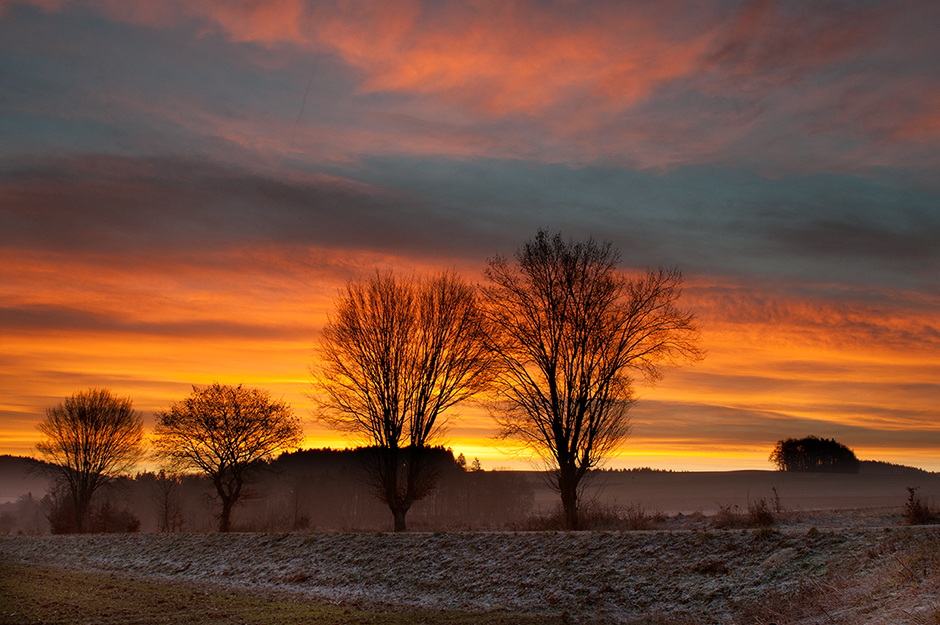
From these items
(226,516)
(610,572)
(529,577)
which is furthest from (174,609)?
(226,516)

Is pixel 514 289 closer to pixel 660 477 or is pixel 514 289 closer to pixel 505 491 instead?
pixel 505 491

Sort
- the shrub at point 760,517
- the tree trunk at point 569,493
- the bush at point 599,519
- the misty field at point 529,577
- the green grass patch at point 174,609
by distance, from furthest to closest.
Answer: the tree trunk at point 569,493
the bush at point 599,519
the shrub at point 760,517
the green grass patch at point 174,609
the misty field at point 529,577

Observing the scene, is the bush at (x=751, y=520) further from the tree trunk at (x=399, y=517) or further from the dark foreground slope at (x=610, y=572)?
the tree trunk at (x=399, y=517)

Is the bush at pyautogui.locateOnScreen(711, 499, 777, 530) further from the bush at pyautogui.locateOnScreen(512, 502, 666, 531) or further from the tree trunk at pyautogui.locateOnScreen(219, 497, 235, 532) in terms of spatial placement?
the tree trunk at pyautogui.locateOnScreen(219, 497, 235, 532)

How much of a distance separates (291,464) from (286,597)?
339ft

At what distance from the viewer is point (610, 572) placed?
16062 mm

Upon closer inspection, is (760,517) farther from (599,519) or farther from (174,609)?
(174,609)

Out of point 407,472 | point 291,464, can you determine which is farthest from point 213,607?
point 291,464

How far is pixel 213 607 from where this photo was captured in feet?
54.2

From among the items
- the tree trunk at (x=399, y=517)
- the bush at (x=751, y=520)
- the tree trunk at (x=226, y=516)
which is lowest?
the tree trunk at (x=226, y=516)

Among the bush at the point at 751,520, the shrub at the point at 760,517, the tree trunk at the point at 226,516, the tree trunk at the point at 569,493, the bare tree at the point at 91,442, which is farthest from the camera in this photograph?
the bare tree at the point at 91,442

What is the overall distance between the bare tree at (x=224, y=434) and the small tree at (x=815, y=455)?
74985mm

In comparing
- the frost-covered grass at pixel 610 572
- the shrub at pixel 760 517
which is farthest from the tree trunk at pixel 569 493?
the shrub at pixel 760 517

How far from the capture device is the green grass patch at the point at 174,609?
1432 centimetres
